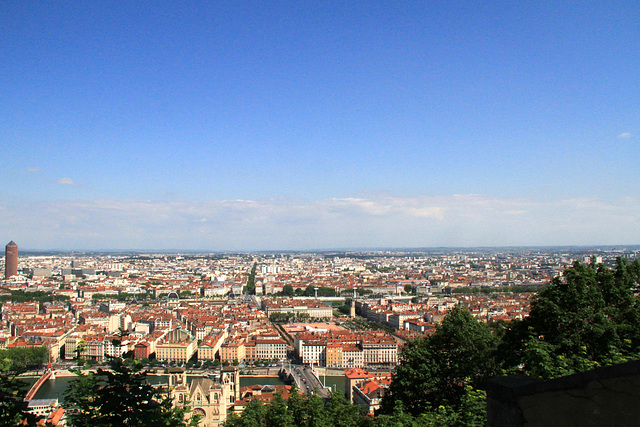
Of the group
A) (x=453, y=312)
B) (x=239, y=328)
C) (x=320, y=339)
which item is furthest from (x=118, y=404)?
(x=239, y=328)

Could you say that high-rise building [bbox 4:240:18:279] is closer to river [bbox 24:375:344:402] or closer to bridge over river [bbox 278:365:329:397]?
A: river [bbox 24:375:344:402]

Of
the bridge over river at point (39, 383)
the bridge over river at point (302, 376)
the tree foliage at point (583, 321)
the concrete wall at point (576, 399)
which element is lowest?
the bridge over river at point (302, 376)

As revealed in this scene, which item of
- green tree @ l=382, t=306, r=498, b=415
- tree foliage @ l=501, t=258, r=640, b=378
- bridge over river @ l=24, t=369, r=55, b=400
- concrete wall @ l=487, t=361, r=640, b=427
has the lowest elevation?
bridge over river @ l=24, t=369, r=55, b=400

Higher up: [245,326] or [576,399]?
[576,399]

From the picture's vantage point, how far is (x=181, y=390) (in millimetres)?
7453

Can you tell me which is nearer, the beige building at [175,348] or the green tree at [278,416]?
the green tree at [278,416]

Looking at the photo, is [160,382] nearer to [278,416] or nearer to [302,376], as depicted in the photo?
[302,376]

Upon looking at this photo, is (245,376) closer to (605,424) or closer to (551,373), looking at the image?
(551,373)

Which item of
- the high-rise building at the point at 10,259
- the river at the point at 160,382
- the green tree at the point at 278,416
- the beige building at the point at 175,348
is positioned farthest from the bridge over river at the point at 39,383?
the high-rise building at the point at 10,259

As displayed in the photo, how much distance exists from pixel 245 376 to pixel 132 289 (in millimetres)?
25427

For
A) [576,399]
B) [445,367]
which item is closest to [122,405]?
[576,399]

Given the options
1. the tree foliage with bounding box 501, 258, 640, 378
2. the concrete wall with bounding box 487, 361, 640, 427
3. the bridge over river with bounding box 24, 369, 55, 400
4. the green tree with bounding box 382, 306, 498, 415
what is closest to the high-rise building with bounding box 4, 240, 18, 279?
the bridge over river with bounding box 24, 369, 55, 400

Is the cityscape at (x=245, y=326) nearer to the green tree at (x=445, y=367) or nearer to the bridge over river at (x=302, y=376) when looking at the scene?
the bridge over river at (x=302, y=376)

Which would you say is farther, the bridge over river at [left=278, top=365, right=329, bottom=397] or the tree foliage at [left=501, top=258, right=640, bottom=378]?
the bridge over river at [left=278, top=365, right=329, bottom=397]
